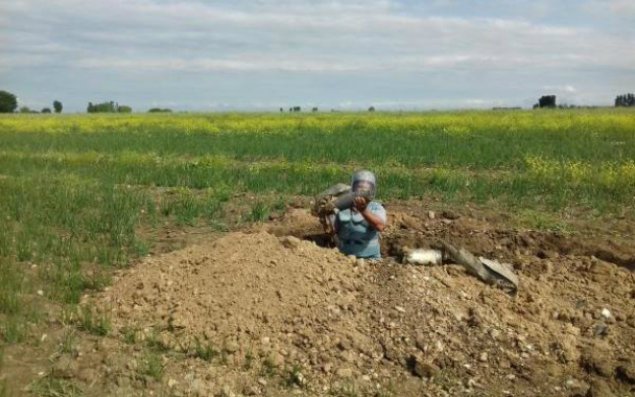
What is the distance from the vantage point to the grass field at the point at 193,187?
6398 mm

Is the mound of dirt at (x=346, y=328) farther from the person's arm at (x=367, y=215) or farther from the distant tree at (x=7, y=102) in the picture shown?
the distant tree at (x=7, y=102)

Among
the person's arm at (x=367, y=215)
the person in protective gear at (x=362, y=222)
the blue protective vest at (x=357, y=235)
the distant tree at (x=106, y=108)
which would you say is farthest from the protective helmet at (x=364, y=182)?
the distant tree at (x=106, y=108)

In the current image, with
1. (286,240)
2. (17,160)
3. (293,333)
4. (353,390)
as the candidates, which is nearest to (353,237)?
(286,240)

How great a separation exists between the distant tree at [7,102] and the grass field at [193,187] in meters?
67.6

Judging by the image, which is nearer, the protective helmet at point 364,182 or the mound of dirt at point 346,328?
the mound of dirt at point 346,328

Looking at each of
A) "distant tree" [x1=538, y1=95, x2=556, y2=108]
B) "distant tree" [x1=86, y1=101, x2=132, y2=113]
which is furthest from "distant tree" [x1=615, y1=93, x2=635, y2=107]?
"distant tree" [x1=86, y1=101, x2=132, y2=113]

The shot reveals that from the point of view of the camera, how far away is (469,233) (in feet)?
25.1

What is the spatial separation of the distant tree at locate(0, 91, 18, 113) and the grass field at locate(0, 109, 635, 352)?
6757 cm

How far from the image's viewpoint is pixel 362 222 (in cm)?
617

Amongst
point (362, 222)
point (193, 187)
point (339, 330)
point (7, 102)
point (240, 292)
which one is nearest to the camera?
point (339, 330)

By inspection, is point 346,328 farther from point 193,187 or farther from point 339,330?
point 193,187

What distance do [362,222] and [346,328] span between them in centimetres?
143

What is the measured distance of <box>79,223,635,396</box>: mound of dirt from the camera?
177 inches

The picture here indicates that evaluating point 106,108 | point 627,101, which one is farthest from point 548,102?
point 106,108
